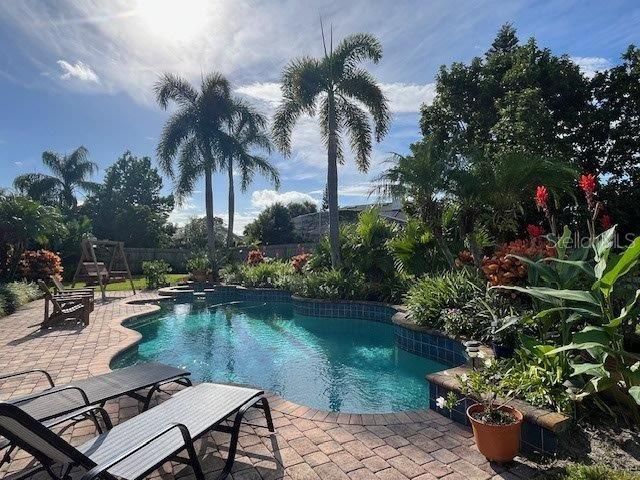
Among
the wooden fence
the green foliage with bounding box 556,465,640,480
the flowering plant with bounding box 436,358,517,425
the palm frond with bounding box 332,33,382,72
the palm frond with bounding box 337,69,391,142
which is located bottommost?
the green foliage with bounding box 556,465,640,480

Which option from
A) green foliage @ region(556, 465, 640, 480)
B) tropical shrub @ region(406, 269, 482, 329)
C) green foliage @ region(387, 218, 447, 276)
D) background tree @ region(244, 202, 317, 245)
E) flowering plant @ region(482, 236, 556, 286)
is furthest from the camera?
background tree @ region(244, 202, 317, 245)

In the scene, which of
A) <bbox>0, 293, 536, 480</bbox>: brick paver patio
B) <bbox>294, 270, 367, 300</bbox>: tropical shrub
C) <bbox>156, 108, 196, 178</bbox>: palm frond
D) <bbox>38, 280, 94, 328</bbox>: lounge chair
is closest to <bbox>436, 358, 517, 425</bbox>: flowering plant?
<bbox>0, 293, 536, 480</bbox>: brick paver patio

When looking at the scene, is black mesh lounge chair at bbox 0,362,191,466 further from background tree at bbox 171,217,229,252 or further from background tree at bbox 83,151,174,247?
background tree at bbox 83,151,174,247

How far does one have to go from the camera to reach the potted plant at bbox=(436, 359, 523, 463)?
2648 mm

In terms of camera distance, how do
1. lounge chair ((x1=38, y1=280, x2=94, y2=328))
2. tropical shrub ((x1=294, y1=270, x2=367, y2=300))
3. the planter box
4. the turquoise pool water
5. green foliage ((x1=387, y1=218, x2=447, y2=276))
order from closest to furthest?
the planter box → the turquoise pool water → lounge chair ((x1=38, y1=280, x2=94, y2=328)) → green foliage ((x1=387, y1=218, x2=447, y2=276)) → tropical shrub ((x1=294, y1=270, x2=367, y2=300))

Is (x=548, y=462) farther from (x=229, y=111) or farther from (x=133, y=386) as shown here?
(x=229, y=111)

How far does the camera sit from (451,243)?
9156 mm

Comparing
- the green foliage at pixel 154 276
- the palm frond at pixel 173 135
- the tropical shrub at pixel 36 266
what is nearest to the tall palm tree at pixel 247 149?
the palm frond at pixel 173 135

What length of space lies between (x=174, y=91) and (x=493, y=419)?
2075cm

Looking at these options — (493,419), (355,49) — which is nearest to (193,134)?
(355,49)

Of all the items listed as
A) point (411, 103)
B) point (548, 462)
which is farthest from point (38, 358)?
point (411, 103)

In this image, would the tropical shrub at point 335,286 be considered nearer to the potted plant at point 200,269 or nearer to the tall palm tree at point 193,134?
the potted plant at point 200,269

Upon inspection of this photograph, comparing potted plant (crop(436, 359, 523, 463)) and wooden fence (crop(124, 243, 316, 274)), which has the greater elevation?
wooden fence (crop(124, 243, 316, 274))

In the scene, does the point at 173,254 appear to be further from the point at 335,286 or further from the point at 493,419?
the point at 493,419
